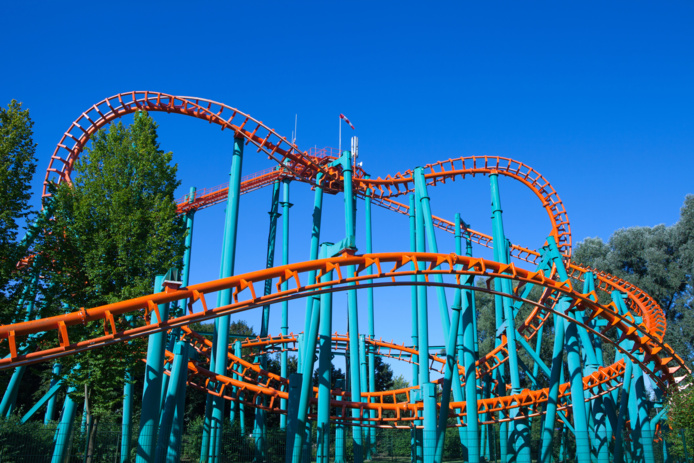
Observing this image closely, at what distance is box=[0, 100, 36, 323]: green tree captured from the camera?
11.2 m

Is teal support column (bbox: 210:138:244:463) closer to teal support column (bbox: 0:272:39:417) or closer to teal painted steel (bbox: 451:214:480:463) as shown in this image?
teal support column (bbox: 0:272:39:417)

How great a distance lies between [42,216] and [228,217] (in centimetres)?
411

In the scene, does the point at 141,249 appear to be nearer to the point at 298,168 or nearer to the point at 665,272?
the point at 298,168

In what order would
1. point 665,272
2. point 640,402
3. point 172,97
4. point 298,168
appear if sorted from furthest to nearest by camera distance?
point 665,272
point 298,168
point 172,97
point 640,402

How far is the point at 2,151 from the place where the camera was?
1184cm

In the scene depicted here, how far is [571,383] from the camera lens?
11133 mm

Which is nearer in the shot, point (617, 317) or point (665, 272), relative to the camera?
point (617, 317)

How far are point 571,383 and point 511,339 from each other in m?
2.41

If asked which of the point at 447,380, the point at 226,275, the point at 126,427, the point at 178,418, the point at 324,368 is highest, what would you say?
the point at 226,275

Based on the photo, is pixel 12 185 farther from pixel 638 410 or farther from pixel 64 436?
pixel 638 410

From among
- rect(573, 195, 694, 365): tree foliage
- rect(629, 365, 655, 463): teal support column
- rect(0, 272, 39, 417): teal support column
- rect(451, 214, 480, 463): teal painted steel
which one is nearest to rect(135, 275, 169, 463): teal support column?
rect(0, 272, 39, 417): teal support column

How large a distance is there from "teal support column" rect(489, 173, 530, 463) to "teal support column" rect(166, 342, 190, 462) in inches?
293

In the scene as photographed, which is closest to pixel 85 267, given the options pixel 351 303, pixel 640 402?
pixel 351 303

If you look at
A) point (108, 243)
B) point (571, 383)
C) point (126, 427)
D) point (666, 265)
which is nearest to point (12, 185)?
point (108, 243)
